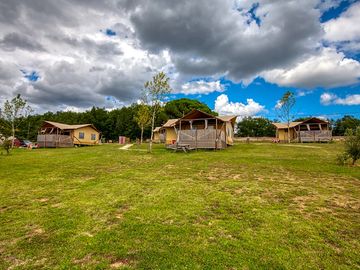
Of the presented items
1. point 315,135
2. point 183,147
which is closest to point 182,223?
point 183,147

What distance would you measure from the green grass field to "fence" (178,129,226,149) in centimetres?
1334

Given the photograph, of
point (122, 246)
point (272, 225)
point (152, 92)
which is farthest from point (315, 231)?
point (152, 92)

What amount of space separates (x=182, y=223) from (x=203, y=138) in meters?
18.2

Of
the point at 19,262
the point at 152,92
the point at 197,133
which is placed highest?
the point at 152,92

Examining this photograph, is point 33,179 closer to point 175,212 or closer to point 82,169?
point 82,169

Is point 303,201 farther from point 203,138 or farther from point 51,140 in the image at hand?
point 51,140

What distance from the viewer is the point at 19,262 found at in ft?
13.2

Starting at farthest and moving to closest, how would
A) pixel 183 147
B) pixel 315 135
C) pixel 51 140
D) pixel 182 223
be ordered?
pixel 51 140 < pixel 315 135 < pixel 183 147 < pixel 182 223

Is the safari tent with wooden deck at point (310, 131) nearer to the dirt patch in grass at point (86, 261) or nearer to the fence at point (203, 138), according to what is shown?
the fence at point (203, 138)

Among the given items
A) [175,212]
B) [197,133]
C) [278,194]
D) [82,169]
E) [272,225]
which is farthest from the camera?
[197,133]

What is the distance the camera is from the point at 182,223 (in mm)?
5504

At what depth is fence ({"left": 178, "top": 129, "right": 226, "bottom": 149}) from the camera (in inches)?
909

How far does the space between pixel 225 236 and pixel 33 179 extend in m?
9.74

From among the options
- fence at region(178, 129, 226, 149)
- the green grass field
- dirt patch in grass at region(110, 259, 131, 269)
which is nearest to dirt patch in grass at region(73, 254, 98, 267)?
the green grass field
